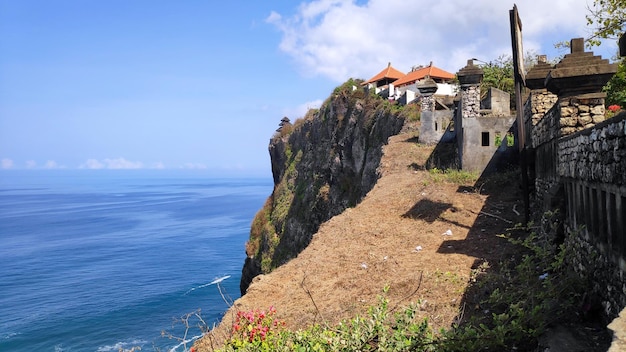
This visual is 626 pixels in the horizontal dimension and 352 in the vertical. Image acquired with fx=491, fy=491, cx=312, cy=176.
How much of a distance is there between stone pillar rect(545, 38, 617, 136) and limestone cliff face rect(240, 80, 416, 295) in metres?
19.4

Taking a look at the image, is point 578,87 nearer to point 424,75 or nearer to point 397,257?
point 397,257

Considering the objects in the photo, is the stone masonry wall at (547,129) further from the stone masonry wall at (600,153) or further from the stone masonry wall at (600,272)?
the stone masonry wall at (600,272)

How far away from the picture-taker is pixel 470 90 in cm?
1828

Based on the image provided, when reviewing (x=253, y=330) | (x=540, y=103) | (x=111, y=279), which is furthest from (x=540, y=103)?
(x=111, y=279)

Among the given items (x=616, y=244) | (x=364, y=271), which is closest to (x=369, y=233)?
(x=364, y=271)

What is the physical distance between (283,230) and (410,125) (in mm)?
16023

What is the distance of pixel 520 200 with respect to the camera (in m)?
13.6

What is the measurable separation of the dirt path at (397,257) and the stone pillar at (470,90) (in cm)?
318

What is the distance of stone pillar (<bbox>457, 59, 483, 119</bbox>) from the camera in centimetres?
1828

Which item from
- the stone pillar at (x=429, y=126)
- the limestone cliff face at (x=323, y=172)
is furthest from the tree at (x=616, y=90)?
the limestone cliff face at (x=323, y=172)

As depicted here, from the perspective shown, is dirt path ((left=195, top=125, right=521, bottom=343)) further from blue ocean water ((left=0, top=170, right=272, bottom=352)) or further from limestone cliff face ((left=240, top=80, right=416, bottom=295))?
limestone cliff face ((left=240, top=80, right=416, bottom=295))

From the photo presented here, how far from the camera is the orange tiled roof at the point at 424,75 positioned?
47031 mm

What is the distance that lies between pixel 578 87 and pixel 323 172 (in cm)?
3129

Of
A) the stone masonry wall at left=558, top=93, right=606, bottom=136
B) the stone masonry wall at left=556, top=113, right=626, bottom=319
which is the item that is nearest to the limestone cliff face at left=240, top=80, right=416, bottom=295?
the stone masonry wall at left=558, top=93, right=606, bottom=136
